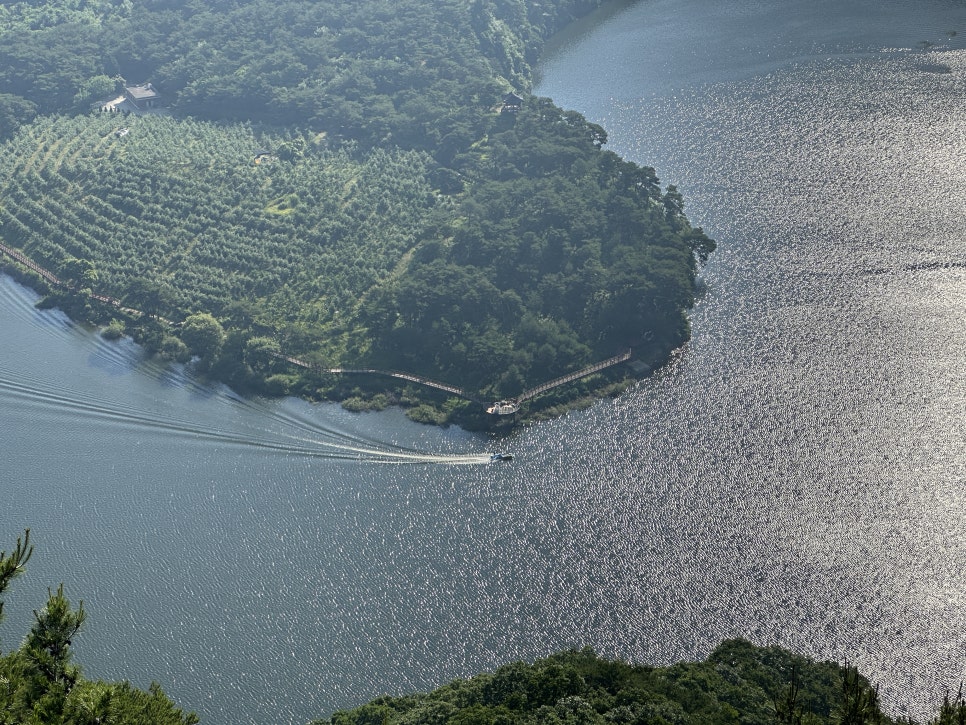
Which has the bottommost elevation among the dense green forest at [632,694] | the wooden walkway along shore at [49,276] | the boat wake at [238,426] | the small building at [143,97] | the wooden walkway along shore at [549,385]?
the dense green forest at [632,694]

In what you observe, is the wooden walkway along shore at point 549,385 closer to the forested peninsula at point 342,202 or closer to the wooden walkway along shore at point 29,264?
the forested peninsula at point 342,202

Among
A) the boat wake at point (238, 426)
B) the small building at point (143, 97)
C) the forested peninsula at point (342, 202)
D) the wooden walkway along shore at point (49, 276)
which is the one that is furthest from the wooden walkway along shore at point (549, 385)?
the small building at point (143, 97)

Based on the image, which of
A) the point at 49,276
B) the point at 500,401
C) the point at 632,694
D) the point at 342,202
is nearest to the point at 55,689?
the point at 632,694

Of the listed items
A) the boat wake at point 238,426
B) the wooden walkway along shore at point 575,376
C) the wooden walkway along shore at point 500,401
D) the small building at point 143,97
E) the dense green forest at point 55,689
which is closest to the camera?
the dense green forest at point 55,689

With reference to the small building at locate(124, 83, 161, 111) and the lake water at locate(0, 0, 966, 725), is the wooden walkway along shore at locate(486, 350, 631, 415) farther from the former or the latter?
the small building at locate(124, 83, 161, 111)

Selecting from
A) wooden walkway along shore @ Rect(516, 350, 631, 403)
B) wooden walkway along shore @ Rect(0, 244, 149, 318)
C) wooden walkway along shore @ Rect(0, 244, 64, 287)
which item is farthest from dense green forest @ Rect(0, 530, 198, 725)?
wooden walkway along shore @ Rect(0, 244, 64, 287)

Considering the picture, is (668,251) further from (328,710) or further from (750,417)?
(328,710)
